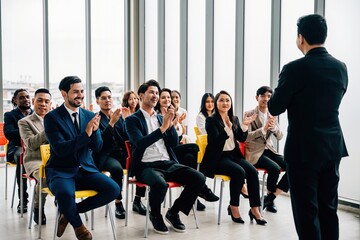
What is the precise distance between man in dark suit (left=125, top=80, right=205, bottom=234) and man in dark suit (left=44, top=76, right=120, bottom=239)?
39cm

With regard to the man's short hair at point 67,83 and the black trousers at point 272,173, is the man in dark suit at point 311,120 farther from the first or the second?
the black trousers at point 272,173

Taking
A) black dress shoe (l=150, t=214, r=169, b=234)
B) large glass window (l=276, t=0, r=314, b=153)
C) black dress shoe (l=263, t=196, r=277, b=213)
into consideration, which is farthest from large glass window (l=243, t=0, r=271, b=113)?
black dress shoe (l=150, t=214, r=169, b=234)

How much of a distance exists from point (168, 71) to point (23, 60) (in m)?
2.58

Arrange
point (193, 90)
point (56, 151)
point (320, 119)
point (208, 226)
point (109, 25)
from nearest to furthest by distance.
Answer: point (320, 119)
point (56, 151)
point (208, 226)
point (193, 90)
point (109, 25)

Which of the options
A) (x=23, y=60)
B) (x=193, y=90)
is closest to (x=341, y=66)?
(x=193, y=90)

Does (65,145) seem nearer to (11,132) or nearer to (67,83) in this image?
(67,83)

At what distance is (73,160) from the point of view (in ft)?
11.3

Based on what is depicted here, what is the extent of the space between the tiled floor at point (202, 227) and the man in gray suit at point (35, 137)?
25cm

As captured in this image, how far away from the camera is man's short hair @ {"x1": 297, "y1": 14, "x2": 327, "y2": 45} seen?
232cm

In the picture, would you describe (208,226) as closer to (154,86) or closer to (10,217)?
(154,86)

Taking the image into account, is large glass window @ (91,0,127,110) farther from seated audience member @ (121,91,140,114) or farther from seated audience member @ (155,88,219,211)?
seated audience member @ (155,88,219,211)

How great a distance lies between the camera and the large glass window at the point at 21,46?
7.47m

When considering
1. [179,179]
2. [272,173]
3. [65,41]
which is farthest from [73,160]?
[65,41]

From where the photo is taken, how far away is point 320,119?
7.60ft
